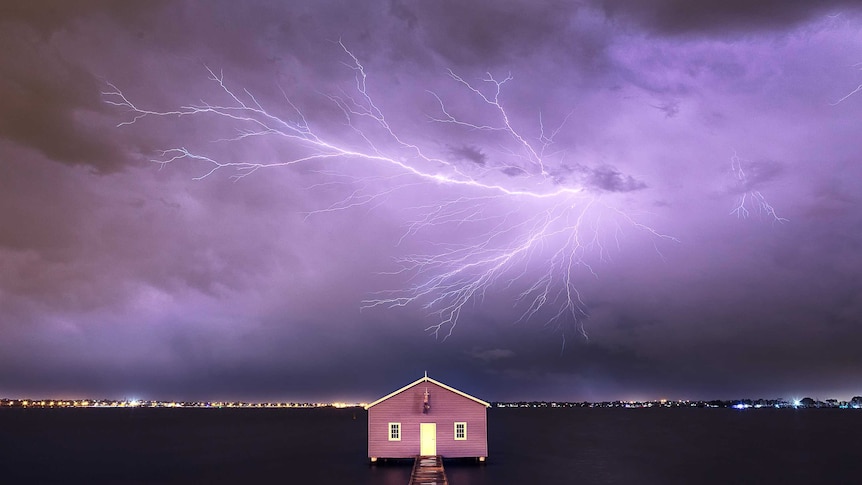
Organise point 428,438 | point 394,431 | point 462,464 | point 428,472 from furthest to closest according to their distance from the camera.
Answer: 1. point 462,464
2. point 394,431
3. point 428,438
4. point 428,472

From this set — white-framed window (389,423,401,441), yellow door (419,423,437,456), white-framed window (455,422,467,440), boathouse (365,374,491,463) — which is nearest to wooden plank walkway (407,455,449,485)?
yellow door (419,423,437,456)

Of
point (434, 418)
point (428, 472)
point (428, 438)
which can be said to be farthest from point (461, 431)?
point (428, 472)

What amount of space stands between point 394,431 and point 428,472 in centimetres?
516

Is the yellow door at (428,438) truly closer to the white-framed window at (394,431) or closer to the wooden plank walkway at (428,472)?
the wooden plank walkway at (428,472)

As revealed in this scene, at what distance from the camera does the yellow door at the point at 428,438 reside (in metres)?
35.1

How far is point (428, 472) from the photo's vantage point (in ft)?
101

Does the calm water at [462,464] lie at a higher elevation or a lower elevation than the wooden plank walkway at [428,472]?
lower

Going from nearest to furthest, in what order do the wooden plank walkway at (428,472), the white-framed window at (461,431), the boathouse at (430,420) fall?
the wooden plank walkway at (428,472) → the boathouse at (430,420) → the white-framed window at (461,431)

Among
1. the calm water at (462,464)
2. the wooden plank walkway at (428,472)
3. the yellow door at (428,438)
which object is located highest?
the yellow door at (428,438)

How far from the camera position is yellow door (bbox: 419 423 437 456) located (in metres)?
35.1

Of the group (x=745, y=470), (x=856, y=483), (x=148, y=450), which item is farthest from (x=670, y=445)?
(x=148, y=450)

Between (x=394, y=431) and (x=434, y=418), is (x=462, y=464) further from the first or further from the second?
(x=394, y=431)

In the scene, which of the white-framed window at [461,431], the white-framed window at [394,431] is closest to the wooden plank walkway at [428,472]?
the white-framed window at [461,431]

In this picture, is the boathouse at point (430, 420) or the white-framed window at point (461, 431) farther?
the white-framed window at point (461, 431)
